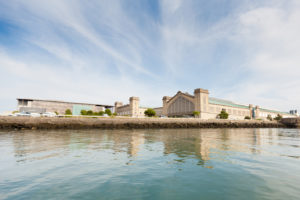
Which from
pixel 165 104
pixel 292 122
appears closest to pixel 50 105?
pixel 165 104

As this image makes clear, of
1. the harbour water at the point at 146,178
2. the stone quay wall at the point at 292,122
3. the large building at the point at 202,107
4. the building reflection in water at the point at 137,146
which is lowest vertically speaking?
the stone quay wall at the point at 292,122

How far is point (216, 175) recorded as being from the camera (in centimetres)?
576

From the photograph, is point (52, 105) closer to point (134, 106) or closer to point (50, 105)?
point (50, 105)

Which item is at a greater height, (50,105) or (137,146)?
(50,105)

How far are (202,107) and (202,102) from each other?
318cm

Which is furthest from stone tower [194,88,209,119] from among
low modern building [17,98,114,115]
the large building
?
low modern building [17,98,114,115]

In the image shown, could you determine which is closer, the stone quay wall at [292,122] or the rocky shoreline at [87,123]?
the rocky shoreline at [87,123]

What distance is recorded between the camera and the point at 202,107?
94.8 meters

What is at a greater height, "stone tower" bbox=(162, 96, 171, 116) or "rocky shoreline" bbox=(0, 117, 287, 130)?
"stone tower" bbox=(162, 96, 171, 116)

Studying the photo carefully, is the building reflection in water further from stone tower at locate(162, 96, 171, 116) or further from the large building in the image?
stone tower at locate(162, 96, 171, 116)

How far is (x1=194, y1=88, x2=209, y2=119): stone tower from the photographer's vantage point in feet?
310

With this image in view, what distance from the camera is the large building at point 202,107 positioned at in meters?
96.1

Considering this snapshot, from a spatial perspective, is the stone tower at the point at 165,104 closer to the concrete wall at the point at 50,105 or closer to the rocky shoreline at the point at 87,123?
the concrete wall at the point at 50,105

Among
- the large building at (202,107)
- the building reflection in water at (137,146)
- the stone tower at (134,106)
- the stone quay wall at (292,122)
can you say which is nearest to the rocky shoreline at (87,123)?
the building reflection in water at (137,146)
